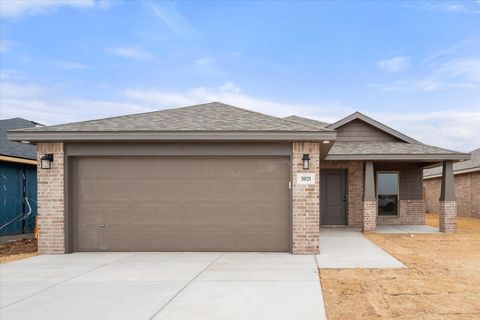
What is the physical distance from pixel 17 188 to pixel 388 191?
15043 millimetres

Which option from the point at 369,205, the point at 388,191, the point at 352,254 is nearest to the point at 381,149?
the point at 369,205

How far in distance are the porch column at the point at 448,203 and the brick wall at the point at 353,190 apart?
123 inches

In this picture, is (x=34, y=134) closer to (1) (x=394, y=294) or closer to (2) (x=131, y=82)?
(1) (x=394, y=294)

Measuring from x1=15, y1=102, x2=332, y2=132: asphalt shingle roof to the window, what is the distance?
8.71 meters

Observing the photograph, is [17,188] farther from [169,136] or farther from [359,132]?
[359,132]

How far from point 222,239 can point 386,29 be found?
14926mm

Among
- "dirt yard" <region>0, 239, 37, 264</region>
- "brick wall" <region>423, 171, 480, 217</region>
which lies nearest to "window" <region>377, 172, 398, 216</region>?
"brick wall" <region>423, 171, 480, 217</region>

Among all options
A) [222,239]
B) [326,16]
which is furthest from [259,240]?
[326,16]

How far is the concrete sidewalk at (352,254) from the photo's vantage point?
8.23 metres

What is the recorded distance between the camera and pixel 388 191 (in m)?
17.1

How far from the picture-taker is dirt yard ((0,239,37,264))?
9.54 metres

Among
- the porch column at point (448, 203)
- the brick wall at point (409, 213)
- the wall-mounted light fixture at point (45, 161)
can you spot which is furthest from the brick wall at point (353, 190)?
the wall-mounted light fixture at point (45, 161)

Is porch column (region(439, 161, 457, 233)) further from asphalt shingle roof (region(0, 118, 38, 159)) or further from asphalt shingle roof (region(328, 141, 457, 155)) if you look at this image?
asphalt shingle roof (region(0, 118, 38, 159))

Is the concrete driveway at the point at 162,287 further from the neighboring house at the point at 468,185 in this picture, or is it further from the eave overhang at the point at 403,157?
the neighboring house at the point at 468,185
